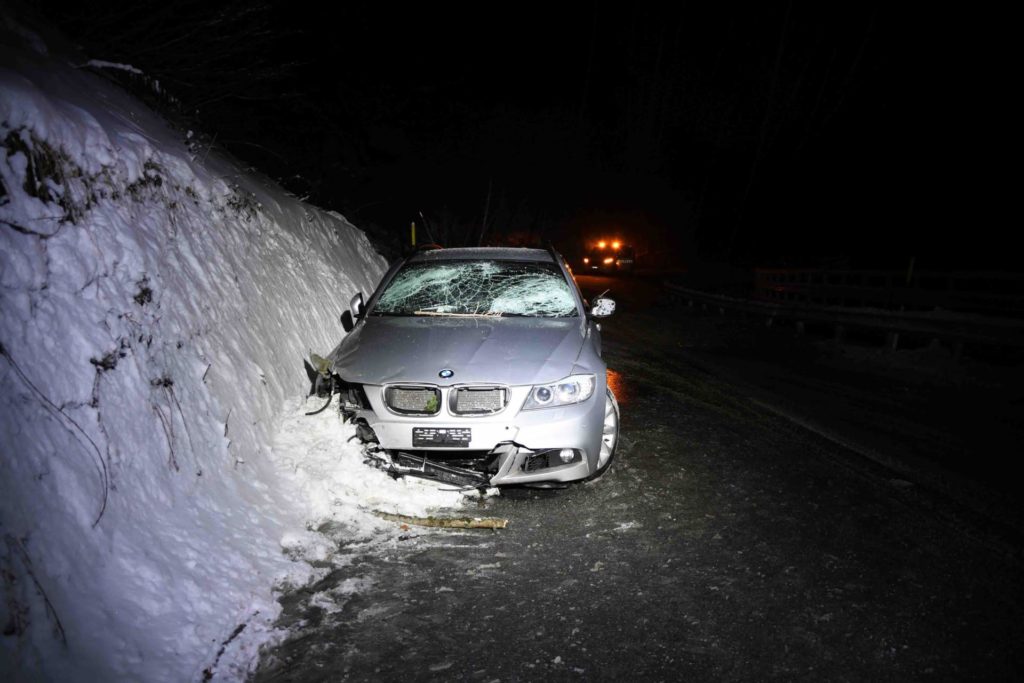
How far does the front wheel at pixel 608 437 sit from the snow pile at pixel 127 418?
3.65 feet

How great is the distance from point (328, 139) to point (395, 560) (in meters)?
11.5

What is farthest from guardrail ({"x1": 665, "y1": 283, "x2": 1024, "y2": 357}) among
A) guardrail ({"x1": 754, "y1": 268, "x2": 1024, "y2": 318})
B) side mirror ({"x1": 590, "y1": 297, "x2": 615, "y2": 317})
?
side mirror ({"x1": 590, "y1": 297, "x2": 615, "y2": 317})

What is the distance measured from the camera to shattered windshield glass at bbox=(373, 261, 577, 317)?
16.9 ft

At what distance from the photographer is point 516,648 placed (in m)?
2.59

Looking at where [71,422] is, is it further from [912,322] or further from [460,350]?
[912,322]

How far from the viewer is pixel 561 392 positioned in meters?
3.94

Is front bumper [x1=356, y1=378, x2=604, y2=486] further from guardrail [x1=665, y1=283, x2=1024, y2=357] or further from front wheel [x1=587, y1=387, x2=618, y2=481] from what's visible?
guardrail [x1=665, y1=283, x2=1024, y2=357]

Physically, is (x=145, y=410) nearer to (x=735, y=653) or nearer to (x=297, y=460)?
(x=297, y=460)

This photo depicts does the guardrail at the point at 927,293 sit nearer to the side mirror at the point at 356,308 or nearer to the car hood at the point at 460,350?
the car hood at the point at 460,350

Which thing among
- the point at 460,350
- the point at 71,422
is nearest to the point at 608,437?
the point at 460,350

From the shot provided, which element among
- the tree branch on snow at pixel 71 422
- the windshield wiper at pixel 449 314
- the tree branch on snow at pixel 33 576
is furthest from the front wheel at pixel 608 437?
the tree branch on snow at pixel 33 576

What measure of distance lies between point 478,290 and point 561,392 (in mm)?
Answer: 1824

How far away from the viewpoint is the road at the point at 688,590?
2500 millimetres

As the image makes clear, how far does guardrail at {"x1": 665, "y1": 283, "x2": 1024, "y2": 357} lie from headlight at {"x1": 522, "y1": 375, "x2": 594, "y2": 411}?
7409 millimetres
